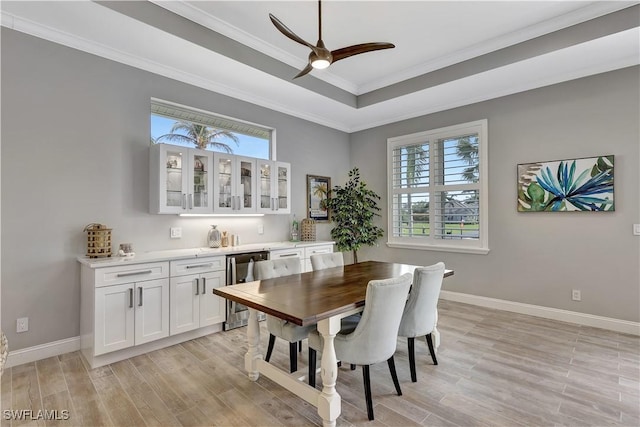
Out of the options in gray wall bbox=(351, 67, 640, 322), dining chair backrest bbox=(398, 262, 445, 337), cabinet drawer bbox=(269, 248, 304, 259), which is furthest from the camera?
cabinet drawer bbox=(269, 248, 304, 259)

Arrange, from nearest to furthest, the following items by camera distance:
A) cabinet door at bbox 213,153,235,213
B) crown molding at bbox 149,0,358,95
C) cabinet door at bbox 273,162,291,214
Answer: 1. crown molding at bbox 149,0,358,95
2. cabinet door at bbox 213,153,235,213
3. cabinet door at bbox 273,162,291,214

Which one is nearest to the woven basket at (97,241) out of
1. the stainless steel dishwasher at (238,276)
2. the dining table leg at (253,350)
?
the stainless steel dishwasher at (238,276)

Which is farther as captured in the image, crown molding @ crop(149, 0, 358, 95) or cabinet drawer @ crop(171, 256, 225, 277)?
cabinet drawer @ crop(171, 256, 225, 277)

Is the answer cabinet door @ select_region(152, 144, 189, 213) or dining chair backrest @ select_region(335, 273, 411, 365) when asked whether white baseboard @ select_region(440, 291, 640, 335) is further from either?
cabinet door @ select_region(152, 144, 189, 213)

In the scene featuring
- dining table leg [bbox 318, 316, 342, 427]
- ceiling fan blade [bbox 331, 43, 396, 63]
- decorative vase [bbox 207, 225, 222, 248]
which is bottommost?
dining table leg [bbox 318, 316, 342, 427]

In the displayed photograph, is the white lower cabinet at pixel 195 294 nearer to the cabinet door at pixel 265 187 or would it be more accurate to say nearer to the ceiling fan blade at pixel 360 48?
the cabinet door at pixel 265 187

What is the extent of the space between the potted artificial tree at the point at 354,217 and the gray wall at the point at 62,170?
2656 millimetres

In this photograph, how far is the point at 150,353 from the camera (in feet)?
10.1

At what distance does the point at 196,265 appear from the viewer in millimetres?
3361

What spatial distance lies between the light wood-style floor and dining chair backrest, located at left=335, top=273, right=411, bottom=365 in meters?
0.41

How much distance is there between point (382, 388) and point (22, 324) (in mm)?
3150

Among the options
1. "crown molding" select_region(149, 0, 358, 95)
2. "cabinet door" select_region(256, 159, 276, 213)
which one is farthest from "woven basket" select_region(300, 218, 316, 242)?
"crown molding" select_region(149, 0, 358, 95)

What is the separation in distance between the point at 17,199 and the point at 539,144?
5.65 metres

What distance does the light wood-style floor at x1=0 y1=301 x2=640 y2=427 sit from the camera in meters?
2.09
